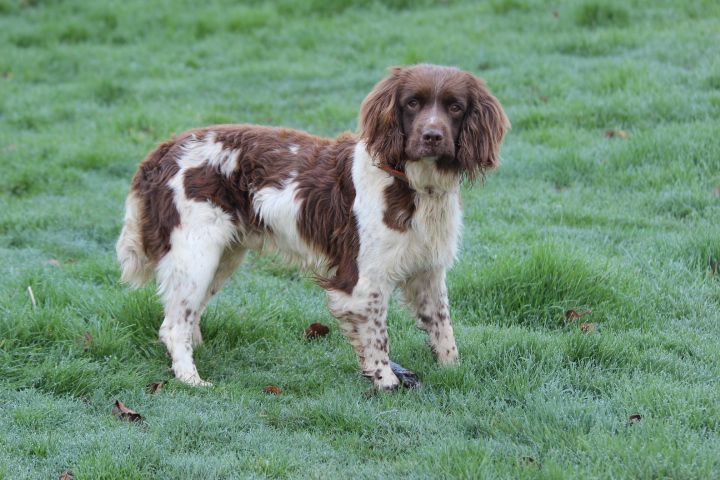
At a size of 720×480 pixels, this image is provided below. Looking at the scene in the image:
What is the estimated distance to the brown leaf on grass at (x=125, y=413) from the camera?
470 centimetres

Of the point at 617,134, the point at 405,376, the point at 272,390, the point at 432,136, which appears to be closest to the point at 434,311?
the point at 405,376

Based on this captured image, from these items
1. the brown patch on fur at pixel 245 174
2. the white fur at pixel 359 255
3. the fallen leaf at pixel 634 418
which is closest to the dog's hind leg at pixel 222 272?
the white fur at pixel 359 255

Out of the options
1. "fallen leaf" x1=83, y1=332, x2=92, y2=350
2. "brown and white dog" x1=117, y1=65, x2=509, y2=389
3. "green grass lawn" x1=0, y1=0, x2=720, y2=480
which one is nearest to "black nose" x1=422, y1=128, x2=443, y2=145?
"brown and white dog" x1=117, y1=65, x2=509, y2=389

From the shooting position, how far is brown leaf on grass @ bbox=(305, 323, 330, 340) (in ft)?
18.8

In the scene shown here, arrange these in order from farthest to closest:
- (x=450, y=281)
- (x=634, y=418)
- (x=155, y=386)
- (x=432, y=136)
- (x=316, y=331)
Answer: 1. (x=450, y=281)
2. (x=316, y=331)
3. (x=155, y=386)
4. (x=432, y=136)
5. (x=634, y=418)

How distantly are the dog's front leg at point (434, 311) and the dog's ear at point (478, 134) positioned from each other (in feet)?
2.19

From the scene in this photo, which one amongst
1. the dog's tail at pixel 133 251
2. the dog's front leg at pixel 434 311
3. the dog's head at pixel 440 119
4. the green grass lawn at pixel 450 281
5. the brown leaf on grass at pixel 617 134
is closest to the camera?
the green grass lawn at pixel 450 281

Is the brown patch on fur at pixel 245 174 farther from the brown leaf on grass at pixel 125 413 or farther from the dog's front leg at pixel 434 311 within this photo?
the brown leaf on grass at pixel 125 413

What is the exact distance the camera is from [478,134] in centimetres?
484

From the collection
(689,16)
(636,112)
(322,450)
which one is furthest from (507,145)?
(322,450)

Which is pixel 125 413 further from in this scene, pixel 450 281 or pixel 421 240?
pixel 450 281

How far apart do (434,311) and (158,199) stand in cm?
164

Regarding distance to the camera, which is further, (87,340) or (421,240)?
(87,340)

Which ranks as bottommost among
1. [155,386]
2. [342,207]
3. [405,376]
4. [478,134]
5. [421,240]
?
[155,386]
